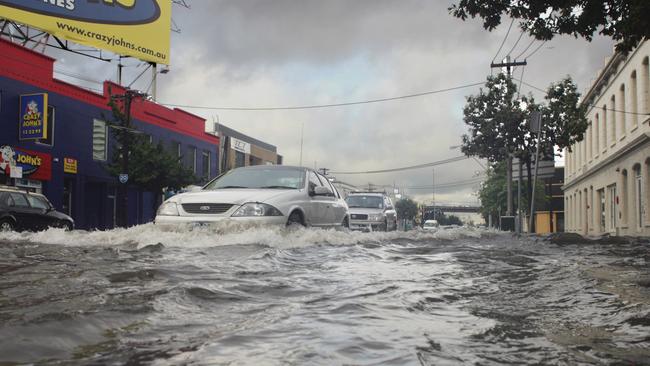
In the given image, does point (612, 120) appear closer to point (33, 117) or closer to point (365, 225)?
point (365, 225)

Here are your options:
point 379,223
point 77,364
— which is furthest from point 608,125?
point 77,364

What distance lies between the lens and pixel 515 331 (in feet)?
9.28

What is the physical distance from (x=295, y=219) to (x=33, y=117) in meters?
15.9

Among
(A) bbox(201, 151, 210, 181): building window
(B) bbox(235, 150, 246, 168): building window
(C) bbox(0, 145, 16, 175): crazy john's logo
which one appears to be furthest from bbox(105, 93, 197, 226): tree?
(B) bbox(235, 150, 246, 168): building window

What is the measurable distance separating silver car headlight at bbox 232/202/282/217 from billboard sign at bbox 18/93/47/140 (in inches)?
609

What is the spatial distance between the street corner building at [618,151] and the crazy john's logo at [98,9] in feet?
66.0

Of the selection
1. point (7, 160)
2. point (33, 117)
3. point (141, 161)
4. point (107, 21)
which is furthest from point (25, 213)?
point (107, 21)

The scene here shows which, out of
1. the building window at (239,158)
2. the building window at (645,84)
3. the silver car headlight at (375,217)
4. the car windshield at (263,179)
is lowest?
the silver car headlight at (375,217)

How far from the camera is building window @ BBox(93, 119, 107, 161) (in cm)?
2509

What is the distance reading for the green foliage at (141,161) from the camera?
2255 centimetres

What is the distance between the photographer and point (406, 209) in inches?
4348

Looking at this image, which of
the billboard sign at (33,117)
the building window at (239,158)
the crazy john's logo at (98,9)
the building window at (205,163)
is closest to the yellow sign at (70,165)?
the billboard sign at (33,117)

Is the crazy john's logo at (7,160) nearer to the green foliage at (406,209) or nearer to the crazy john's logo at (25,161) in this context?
the crazy john's logo at (25,161)

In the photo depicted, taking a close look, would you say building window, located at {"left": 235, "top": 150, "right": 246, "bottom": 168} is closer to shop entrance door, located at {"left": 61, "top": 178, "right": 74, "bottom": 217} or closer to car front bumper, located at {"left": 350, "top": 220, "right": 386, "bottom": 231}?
shop entrance door, located at {"left": 61, "top": 178, "right": 74, "bottom": 217}
